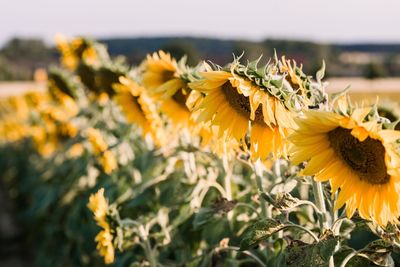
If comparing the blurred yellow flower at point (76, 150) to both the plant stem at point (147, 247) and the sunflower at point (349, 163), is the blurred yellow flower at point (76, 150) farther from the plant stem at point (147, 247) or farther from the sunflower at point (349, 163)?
the sunflower at point (349, 163)

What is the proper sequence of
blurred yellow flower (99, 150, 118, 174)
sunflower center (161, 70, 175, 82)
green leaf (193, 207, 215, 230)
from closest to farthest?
green leaf (193, 207, 215, 230) < sunflower center (161, 70, 175, 82) < blurred yellow flower (99, 150, 118, 174)

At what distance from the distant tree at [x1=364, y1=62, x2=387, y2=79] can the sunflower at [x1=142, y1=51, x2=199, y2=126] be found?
48.4 metres

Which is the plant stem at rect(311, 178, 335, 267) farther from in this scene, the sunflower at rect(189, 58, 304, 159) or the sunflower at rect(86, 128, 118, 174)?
the sunflower at rect(86, 128, 118, 174)

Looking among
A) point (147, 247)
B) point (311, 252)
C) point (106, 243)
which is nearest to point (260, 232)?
point (311, 252)

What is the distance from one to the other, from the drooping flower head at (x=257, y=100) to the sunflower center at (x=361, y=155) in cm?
13

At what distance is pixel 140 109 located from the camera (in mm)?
3096

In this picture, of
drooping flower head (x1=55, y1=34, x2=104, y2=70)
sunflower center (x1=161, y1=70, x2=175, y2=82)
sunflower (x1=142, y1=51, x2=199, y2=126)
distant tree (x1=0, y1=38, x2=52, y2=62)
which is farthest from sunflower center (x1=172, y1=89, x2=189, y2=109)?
distant tree (x1=0, y1=38, x2=52, y2=62)

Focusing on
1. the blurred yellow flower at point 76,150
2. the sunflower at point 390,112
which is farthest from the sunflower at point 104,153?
the sunflower at point 390,112

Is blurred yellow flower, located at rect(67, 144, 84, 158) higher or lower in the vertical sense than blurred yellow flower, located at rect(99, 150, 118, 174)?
lower

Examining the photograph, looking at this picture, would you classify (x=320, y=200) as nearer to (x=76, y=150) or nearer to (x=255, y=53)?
Answer: (x=76, y=150)

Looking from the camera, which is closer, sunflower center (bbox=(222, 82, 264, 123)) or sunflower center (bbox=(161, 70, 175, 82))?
sunflower center (bbox=(222, 82, 264, 123))

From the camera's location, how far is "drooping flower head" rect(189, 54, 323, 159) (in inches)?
64.5

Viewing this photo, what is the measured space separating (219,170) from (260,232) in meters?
0.92

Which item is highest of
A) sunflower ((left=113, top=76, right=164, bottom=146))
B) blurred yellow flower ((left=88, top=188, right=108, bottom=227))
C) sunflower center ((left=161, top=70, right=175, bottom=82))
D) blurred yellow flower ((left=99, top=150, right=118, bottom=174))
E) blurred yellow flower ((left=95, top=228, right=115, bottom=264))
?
sunflower center ((left=161, top=70, right=175, bottom=82))
